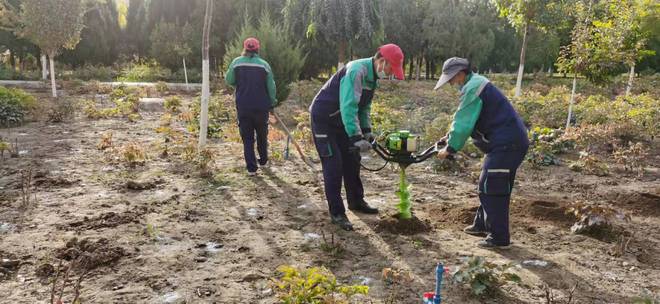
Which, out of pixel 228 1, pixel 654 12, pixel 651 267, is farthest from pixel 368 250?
pixel 228 1

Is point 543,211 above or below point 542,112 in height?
below

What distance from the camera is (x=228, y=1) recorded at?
30.2 meters

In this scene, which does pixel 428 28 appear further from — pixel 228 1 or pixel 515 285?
pixel 515 285

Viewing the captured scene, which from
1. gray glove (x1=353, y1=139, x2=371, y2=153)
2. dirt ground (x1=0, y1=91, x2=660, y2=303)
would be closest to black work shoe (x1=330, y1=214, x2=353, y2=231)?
dirt ground (x1=0, y1=91, x2=660, y2=303)

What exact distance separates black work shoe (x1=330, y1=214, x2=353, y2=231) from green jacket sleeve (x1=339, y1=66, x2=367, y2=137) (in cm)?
92

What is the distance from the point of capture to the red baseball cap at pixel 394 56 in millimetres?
4449

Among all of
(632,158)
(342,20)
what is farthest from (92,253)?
(342,20)

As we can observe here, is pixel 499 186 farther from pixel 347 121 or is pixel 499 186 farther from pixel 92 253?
pixel 92 253

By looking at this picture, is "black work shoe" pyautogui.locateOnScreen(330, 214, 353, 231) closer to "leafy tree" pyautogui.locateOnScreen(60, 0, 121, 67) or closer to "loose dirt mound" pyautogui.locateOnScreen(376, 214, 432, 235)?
"loose dirt mound" pyautogui.locateOnScreen(376, 214, 432, 235)

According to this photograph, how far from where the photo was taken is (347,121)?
4488 mm

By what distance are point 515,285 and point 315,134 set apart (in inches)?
91.1

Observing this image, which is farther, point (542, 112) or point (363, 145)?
point (542, 112)

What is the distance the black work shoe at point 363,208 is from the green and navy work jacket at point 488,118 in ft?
4.89

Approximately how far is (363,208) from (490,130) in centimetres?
180
